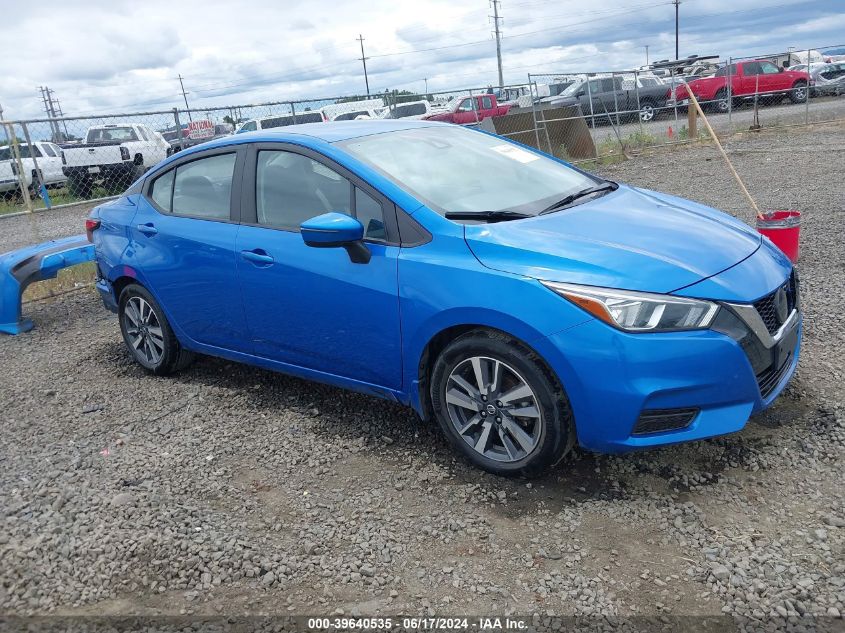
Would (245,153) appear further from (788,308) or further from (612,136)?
(612,136)

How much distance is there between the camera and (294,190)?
415 centimetres

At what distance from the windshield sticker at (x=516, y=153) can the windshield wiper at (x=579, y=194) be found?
0.44 m

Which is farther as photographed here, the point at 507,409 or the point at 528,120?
the point at 528,120

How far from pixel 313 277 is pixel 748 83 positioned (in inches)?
1115

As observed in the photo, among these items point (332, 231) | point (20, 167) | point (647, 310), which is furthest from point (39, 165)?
point (647, 310)

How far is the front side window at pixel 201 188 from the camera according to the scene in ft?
14.8

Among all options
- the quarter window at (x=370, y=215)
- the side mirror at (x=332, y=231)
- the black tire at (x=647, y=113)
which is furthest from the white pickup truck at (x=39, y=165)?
the black tire at (x=647, y=113)

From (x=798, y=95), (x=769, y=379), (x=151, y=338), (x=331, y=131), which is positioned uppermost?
(x=331, y=131)

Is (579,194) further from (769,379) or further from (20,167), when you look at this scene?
(20,167)

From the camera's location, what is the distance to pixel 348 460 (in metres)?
3.82

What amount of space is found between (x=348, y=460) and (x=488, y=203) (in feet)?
4.86

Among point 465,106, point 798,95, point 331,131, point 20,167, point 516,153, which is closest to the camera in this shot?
point 331,131

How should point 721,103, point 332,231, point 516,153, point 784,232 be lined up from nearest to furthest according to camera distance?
point 332,231 < point 516,153 < point 784,232 < point 721,103

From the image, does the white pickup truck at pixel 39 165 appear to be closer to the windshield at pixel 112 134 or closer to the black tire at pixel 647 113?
the windshield at pixel 112 134
